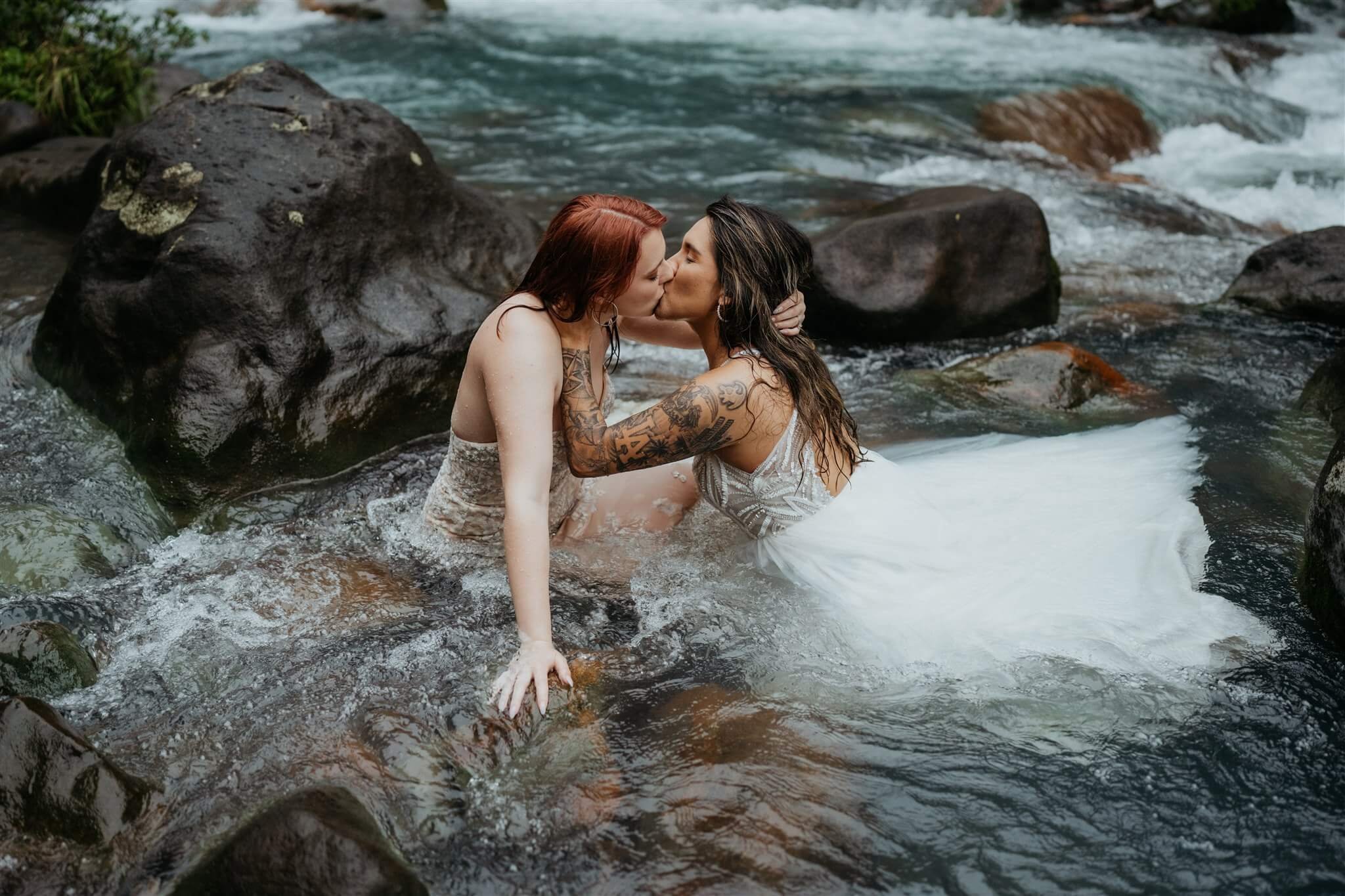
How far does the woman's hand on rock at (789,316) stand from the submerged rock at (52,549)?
9.43ft

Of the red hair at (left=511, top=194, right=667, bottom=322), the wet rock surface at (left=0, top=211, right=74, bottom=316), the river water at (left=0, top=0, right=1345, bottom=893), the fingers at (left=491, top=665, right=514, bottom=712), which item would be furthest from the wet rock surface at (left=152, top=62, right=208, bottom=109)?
the fingers at (left=491, top=665, right=514, bottom=712)

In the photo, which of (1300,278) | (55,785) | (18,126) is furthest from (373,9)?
(55,785)

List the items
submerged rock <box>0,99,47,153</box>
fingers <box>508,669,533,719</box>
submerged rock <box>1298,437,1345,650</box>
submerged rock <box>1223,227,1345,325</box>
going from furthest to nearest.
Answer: submerged rock <box>0,99,47,153</box> → submerged rock <box>1223,227,1345,325</box> → submerged rock <box>1298,437,1345,650</box> → fingers <box>508,669,533,719</box>

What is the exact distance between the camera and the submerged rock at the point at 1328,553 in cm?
418

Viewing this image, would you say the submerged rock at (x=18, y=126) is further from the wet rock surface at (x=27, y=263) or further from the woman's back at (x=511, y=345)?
the woman's back at (x=511, y=345)

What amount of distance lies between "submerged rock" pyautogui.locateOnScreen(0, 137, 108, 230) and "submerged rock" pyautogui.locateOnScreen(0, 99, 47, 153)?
0.53 meters

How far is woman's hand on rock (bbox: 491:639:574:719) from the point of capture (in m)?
3.55

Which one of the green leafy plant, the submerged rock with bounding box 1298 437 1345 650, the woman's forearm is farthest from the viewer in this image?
the green leafy plant

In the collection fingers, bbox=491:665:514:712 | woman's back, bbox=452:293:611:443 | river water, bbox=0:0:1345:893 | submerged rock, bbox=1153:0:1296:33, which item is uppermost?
submerged rock, bbox=1153:0:1296:33

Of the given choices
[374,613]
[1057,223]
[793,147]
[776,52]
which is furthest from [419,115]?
[374,613]

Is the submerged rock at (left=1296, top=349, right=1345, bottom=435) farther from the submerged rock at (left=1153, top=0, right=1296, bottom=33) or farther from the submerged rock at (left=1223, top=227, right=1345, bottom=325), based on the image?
the submerged rock at (left=1153, top=0, right=1296, bottom=33)

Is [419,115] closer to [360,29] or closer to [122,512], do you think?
[360,29]

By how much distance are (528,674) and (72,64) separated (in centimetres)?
838

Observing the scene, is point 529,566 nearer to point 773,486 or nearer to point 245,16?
point 773,486
